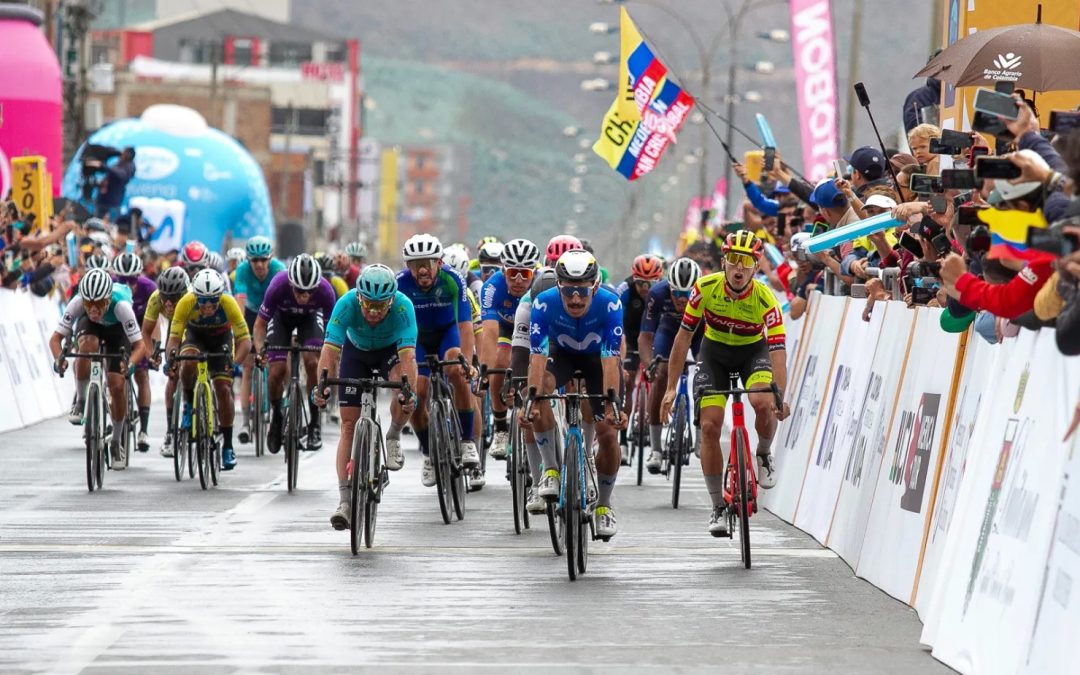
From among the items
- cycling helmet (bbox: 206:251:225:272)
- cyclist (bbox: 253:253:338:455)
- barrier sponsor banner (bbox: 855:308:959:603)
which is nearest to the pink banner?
cycling helmet (bbox: 206:251:225:272)

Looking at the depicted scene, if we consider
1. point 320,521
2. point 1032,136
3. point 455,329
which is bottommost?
point 320,521

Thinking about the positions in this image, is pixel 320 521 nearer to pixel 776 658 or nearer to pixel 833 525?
pixel 833 525

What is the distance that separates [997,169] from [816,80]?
1863 cm

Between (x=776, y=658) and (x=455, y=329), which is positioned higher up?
(x=455, y=329)

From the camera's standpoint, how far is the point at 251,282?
21797mm

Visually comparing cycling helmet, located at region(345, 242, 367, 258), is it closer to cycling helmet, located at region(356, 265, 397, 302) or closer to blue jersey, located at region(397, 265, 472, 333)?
blue jersey, located at region(397, 265, 472, 333)

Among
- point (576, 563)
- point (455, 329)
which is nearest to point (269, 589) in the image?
point (576, 563)

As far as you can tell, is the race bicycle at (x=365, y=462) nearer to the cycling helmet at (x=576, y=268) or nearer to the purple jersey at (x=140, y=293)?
the cycling helmet at (x=576, y=268)

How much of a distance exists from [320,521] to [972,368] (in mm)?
5838

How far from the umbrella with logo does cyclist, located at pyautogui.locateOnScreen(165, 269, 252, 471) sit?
6.76 metres

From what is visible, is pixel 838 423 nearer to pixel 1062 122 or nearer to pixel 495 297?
pixel 495 297

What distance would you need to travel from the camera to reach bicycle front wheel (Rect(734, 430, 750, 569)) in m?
12.5

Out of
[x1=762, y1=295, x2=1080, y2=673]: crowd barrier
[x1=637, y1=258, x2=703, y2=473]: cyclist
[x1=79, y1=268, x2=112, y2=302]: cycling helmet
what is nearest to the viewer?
[x1=762, y1=295, x2=1080, y2=673]: crowd barrier

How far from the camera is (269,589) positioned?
36.6 ft
